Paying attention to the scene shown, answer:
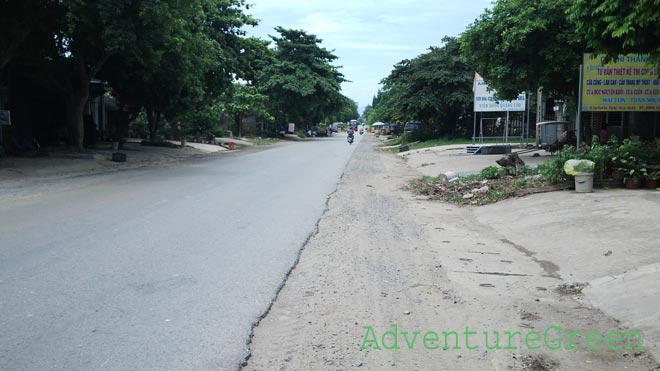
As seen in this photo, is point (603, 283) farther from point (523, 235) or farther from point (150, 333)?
point (150, 333)

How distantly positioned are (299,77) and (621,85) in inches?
1806

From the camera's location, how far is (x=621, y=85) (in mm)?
14164

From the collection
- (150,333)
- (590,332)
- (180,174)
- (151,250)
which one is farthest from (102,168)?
(590,332)

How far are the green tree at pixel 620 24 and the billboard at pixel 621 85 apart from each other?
427 centimetres

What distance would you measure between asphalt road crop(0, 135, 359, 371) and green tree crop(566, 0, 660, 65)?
19.6 ft

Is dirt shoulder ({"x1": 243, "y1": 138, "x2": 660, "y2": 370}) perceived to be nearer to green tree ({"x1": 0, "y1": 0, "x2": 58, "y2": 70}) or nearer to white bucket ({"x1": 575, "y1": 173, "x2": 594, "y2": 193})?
white bucket ({"x1": 575, "y1": 173, "x2": 594, "y2": 193})

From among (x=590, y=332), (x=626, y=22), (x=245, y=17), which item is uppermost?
(x=245, y=17)

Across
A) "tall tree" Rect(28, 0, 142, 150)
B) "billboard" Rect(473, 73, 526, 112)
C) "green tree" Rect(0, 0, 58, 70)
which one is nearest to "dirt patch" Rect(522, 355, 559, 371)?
"tall tree" Rect(28, 0, 142, 150)

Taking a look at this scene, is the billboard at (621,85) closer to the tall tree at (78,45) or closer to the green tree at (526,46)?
the green tree at (526,46)

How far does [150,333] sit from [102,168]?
16.8 meters

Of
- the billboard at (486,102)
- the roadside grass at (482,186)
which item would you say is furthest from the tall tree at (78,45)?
the billboard at (486,102)

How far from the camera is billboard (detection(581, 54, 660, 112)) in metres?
14.0

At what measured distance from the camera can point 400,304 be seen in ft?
17.3

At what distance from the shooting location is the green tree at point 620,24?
8.07 metres
